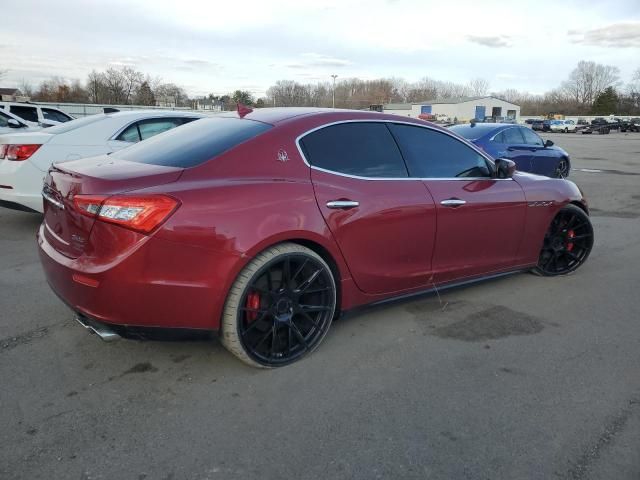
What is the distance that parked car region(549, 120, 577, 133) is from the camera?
62.6 metres

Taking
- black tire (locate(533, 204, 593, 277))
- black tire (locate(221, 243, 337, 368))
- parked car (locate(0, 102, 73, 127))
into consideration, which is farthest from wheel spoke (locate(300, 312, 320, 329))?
parked car (locate(0, 102, 73, 127))

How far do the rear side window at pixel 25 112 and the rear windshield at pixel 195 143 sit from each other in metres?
14.7

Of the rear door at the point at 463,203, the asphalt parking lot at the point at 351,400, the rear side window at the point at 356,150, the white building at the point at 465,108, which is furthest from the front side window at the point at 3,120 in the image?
the white building at the point at 465,108

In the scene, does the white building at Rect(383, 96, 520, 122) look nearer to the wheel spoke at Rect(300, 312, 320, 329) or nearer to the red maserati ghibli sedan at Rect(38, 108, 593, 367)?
the red maserati ghibli sedan at Rect(38, 108, 593, 367)

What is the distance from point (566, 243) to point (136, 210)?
416 centimetres

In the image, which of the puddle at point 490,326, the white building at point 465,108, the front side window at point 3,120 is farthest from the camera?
the white building at point 465,108

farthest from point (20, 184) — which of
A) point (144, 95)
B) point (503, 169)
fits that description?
point (144, 95)

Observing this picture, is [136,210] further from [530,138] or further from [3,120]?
[3,120]

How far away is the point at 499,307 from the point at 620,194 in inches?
322

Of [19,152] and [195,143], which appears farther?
[19,152]

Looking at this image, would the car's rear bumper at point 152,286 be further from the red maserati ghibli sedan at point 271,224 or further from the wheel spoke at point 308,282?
the wheel spoke at point 308,282

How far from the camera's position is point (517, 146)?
417 inches

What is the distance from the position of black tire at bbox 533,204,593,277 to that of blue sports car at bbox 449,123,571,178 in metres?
4.96

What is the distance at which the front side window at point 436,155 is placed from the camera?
375 centimetres
